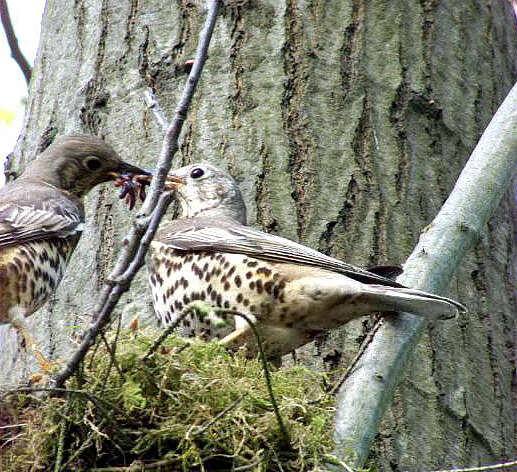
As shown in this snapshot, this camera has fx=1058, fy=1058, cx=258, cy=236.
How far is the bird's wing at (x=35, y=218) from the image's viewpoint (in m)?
5.20

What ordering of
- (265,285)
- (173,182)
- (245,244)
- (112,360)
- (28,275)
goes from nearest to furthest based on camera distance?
(112,360), (265,285), (245,244), (28,275), (173,182)

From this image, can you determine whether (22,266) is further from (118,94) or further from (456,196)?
(456,196)

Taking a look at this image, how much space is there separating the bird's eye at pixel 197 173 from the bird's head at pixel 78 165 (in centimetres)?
23

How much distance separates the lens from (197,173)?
5379mm

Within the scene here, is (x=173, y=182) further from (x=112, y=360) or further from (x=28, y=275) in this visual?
(x=112, y=360)

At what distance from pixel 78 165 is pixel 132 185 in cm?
53

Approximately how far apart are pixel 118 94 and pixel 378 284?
1999 mm

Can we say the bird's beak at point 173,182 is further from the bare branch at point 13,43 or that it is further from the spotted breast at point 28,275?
the bare branch at point 13,43

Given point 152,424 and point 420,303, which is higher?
point 420,303

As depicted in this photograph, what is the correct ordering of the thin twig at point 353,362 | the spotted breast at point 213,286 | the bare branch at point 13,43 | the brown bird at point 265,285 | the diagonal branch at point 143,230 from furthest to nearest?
1. the bare branch at point 13,43
2. the spotted breast at point 213,286
3. the brown bird at point 265,285
4. the thin twig at point 353,362
5. the diagonal branch at point 143,230

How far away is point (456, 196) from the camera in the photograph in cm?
443

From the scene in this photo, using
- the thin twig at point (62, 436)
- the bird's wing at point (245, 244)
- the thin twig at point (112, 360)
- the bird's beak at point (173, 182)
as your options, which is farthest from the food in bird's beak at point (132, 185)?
the thin twig at point (62, 436)

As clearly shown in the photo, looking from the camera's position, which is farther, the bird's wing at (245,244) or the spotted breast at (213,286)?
the spotted breast at (213,286)

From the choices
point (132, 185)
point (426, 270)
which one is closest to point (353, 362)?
point (426, 270)
